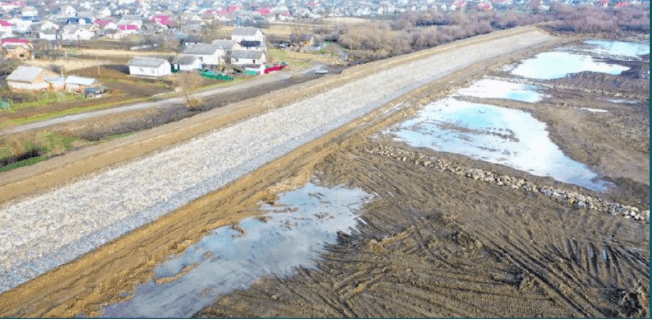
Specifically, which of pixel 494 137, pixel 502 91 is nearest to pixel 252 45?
pixel 502 91

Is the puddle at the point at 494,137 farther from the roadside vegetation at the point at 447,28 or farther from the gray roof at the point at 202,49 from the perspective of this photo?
the gray roof at the point at 202,49

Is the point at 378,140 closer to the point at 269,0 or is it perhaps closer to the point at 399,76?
the point at 399,76

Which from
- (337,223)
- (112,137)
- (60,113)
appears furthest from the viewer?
(60,113)

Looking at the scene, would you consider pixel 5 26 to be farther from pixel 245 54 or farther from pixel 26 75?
pixel 245 54

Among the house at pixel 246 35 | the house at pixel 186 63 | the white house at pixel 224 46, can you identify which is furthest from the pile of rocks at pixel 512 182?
the house at pixel 246 35

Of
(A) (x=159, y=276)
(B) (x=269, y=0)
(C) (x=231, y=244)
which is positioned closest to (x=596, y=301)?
(C) (x=231, y=244)
